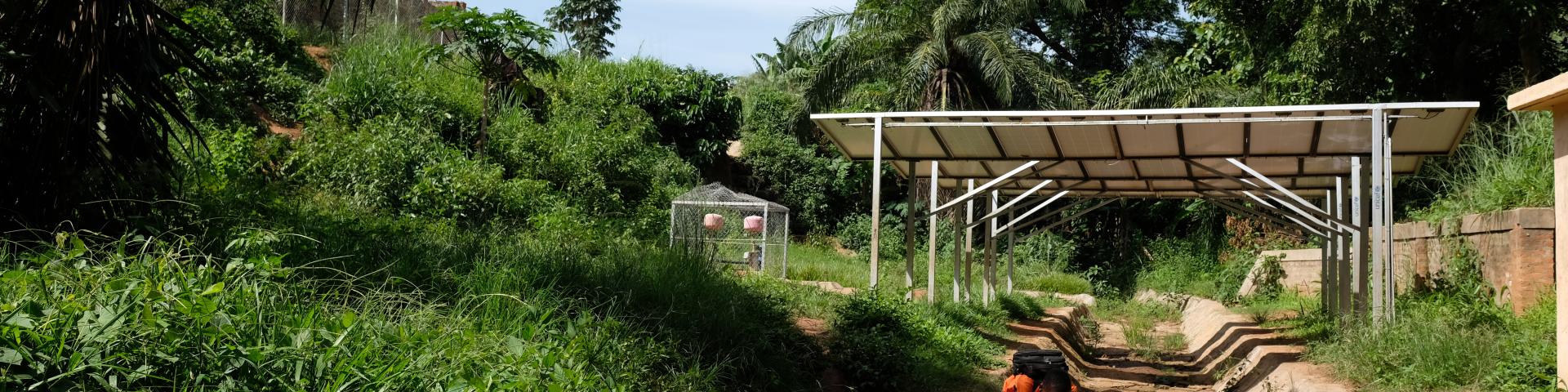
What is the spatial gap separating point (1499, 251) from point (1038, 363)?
8.03 m

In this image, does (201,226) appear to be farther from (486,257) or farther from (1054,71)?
(1054,71)

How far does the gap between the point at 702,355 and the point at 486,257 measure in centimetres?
156

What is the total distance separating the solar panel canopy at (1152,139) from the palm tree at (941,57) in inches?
315

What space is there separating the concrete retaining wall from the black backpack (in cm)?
723

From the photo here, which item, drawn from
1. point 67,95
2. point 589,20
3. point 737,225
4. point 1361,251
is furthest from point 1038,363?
point 589,20

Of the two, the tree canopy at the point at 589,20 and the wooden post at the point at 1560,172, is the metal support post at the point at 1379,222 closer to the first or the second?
the wooden post at the point at 1560,172

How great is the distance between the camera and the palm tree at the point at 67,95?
17.3 ft

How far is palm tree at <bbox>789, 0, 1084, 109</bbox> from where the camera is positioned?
912 inches

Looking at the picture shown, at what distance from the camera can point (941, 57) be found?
2348cm

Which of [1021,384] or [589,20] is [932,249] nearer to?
[1021,384]

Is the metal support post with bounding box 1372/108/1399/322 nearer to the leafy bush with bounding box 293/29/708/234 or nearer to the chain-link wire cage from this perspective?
the chain-link wire cage

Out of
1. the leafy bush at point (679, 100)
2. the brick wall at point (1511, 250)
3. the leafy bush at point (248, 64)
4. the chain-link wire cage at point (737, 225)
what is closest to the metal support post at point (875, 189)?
the chain-link wire cage at point (737, 225)

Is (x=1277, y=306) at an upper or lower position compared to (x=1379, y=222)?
lower

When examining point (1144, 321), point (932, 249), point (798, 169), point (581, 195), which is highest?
point (798, 169)
